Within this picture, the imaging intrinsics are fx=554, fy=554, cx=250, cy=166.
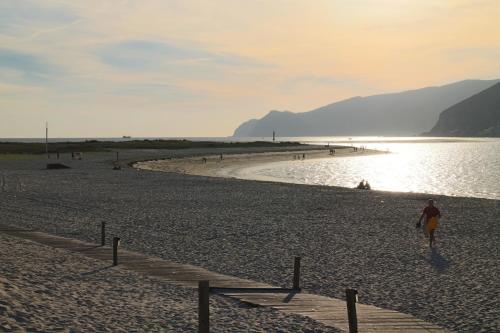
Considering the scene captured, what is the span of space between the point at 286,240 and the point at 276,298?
29.5ft

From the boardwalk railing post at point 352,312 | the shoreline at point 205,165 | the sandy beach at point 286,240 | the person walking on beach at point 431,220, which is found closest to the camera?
the boardwalk railing post at point 352,312

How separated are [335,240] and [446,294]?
784cm

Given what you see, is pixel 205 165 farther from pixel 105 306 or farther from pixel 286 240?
pixel 105 306

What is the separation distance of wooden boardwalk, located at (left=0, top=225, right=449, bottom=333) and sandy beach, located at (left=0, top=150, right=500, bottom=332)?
2.36ft

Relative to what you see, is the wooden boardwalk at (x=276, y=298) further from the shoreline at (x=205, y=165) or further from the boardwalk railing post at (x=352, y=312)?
the shoreline at (x=205, y=165)

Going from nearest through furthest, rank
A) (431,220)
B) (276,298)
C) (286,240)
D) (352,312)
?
(352,312) → (276,298) → (431,220) → (286,240)

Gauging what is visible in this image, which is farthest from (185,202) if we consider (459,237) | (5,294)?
(5,294)

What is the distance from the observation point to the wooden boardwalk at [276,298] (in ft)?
36.8

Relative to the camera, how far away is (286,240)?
2191 centimetres

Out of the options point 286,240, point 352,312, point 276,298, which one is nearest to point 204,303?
point 352,312

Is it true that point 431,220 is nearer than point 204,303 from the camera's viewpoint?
No

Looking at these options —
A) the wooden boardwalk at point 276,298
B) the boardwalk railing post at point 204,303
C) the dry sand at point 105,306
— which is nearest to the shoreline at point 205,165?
the wooden boardwalk at point 276,298

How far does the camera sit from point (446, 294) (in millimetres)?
14273

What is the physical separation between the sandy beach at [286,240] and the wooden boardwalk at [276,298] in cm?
72
